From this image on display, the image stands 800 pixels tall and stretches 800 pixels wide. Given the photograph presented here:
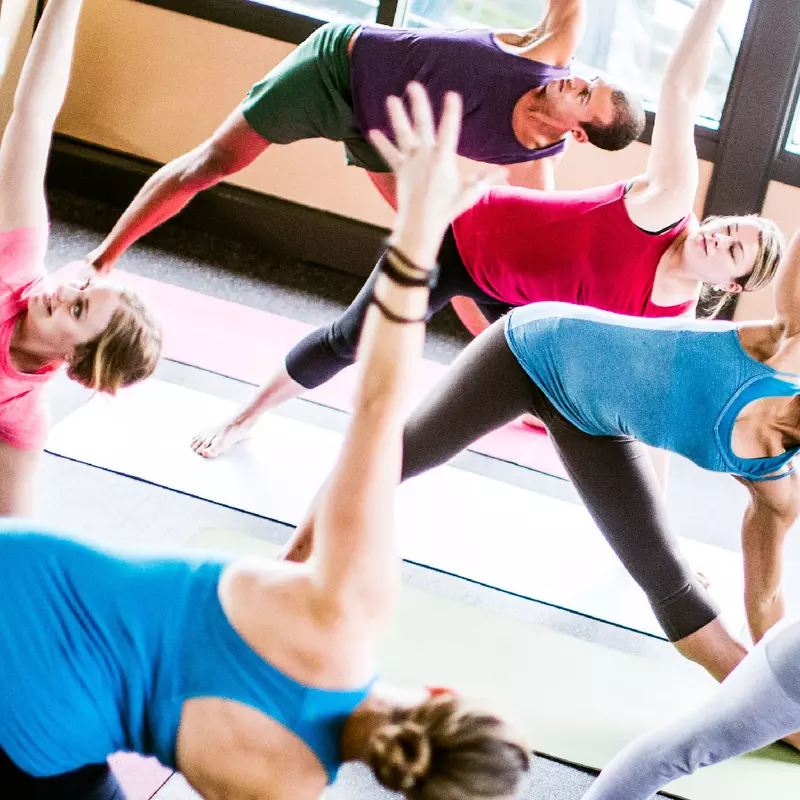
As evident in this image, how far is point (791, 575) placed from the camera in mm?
3264

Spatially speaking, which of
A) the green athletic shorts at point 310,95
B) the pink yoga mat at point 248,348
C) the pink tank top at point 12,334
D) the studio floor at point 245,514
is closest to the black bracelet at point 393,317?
the studio floor at point 245,514

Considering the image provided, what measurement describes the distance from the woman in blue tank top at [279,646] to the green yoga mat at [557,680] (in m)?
1.12

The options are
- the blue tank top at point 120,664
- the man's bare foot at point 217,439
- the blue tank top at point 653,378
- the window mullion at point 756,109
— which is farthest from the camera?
the window mullion at point 756,109

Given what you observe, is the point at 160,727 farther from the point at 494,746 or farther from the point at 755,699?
the point at 755,699

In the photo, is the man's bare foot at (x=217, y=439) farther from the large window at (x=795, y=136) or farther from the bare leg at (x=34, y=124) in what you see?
the large window at (x=795, y=136)

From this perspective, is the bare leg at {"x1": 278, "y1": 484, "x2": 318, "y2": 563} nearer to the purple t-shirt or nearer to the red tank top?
the red tank top

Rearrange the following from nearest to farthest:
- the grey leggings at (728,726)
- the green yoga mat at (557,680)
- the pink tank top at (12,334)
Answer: the grey leggings at (728,726) < the pink tank top at (12,334) < the green yoga mat at (557,680)

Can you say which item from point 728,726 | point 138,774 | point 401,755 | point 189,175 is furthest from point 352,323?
point 401,755

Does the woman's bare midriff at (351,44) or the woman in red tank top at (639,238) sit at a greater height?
the woman's bare midriff at (351,44)

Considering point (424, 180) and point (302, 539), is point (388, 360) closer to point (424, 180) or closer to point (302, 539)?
point (424, 180)

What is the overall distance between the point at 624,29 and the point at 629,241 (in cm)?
222

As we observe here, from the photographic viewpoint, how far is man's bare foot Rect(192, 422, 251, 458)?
10.4 feet

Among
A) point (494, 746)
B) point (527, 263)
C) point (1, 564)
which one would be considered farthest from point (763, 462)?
point (1, 564)

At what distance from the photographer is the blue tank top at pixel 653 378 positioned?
204 cm
